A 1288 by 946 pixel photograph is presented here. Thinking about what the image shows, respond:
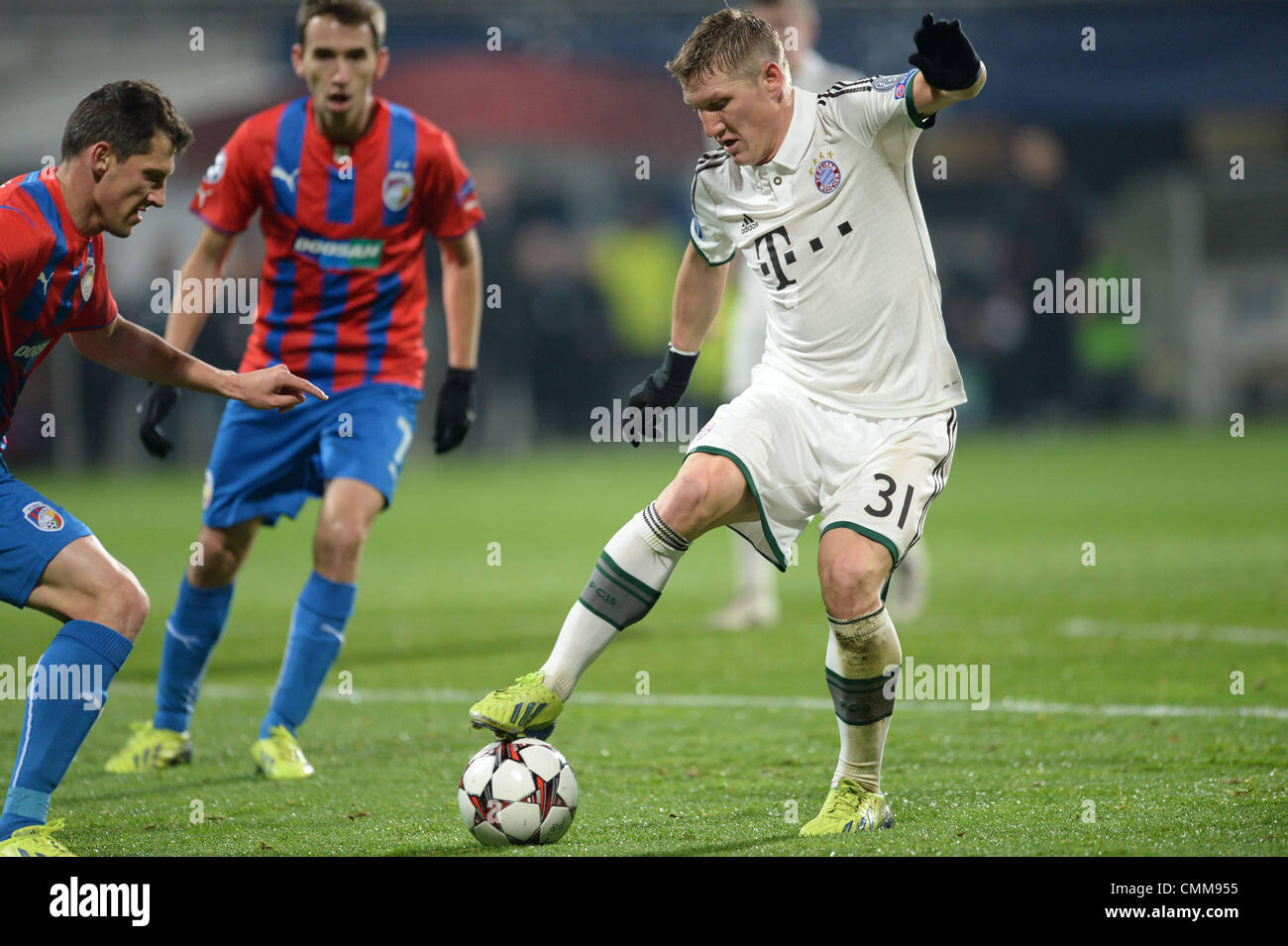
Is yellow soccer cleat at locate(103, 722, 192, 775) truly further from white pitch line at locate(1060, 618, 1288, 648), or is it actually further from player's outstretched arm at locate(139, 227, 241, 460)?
white pitch line at locate(1060, 618, 1288, 648)

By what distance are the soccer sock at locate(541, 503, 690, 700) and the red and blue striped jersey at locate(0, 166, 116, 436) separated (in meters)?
1.52

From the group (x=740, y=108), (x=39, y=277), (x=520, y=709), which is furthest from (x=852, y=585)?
(x=39, y=277)

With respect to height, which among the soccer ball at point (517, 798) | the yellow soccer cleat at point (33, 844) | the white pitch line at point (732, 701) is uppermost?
the white pitch line at point (732, 701)

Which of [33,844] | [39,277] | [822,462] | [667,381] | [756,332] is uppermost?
[756,332]

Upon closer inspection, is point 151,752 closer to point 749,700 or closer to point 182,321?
point 182,321

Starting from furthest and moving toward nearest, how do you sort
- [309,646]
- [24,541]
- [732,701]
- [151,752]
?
[732,701] → [151,752] → [309,646] → [24,541]

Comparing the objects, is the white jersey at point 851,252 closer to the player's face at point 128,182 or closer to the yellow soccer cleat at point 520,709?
the yellow soccer cleat at point 520,709

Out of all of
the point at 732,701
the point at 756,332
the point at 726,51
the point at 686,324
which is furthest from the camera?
the point at 756,332

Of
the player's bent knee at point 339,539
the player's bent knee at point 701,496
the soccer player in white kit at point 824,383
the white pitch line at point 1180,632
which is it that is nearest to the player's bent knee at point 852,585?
the soccer player in white kit at point 824,383

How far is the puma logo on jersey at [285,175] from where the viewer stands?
5.58 m

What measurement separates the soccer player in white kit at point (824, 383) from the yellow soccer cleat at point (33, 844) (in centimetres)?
105

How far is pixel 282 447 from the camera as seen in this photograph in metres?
5.49

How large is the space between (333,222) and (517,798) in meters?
2.42
